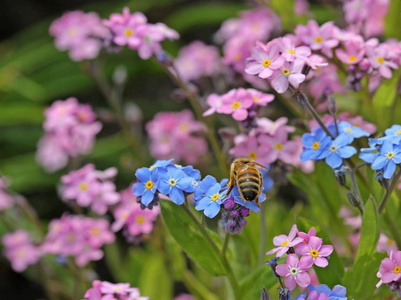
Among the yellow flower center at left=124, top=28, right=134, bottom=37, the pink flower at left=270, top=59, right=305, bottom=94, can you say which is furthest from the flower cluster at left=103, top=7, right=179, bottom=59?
the pink flower at left=270, top=59, right=305, bottom=94

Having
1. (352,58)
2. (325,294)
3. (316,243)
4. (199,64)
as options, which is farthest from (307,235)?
(199,64)

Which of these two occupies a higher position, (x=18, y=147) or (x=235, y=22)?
(x=235, y=22)

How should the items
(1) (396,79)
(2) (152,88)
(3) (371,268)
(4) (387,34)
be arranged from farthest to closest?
(2) (152,88), (4) (387,34), (1) (396,79), (3) (371,268)

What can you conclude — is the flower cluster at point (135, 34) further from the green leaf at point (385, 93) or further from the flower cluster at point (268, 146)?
the green leaf at point (385, 93)

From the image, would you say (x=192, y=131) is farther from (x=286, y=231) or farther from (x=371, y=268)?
(x=371, y=268)

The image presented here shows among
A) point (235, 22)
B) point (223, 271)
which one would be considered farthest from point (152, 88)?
point (223, 271)

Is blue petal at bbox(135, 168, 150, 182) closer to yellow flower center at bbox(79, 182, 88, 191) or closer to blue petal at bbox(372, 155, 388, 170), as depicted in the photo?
blue petal at bbox(372, 155, 388, 170)

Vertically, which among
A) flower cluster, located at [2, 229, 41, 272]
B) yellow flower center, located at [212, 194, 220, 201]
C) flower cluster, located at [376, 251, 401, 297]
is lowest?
flower cluster, located at [2, 229, 41, 272]
